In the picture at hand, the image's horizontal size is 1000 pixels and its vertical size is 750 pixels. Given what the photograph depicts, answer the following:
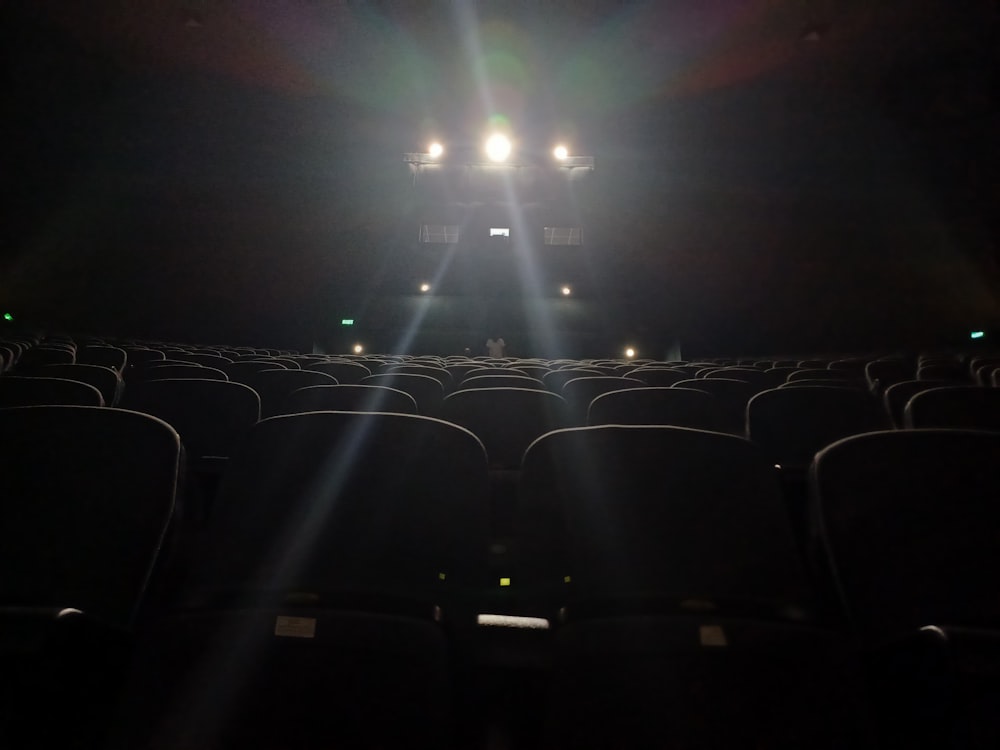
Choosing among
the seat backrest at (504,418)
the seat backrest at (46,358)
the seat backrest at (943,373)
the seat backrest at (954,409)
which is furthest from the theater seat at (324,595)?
the seat backrest at (943,373)

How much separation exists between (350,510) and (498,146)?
11.4 meters

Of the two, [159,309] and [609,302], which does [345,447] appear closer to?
[159,309]

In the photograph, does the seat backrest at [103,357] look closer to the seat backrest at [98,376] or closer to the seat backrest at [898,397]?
the seat backrest at [98,376]

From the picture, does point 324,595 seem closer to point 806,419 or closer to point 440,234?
point 806,419

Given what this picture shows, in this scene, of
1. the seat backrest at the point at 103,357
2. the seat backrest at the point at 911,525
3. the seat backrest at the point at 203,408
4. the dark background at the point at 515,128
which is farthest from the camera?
the dark background at the point at 515,128

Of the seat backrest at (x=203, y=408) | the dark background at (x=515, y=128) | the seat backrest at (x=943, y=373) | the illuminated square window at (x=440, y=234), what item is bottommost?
the seat backrest at (x=203, y=408)

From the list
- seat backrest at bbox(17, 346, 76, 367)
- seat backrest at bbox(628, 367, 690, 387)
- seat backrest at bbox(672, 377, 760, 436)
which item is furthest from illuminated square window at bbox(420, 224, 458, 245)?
seat backrest at bbox(672, 377, 760, 436)

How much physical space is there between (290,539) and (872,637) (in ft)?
4.21

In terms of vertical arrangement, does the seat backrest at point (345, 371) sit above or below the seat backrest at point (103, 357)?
below

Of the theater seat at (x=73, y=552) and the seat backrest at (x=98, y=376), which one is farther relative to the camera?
the seat backrest at (x=98, y=376)

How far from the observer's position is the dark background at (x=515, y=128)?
25.4 feet

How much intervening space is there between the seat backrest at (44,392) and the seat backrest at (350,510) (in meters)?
1.48

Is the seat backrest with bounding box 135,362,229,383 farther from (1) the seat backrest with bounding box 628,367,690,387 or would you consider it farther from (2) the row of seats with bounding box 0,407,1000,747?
(1) the seat backrest with bounding box 628,367,690,387

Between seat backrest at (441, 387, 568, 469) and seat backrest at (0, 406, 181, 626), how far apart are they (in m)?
1.35
